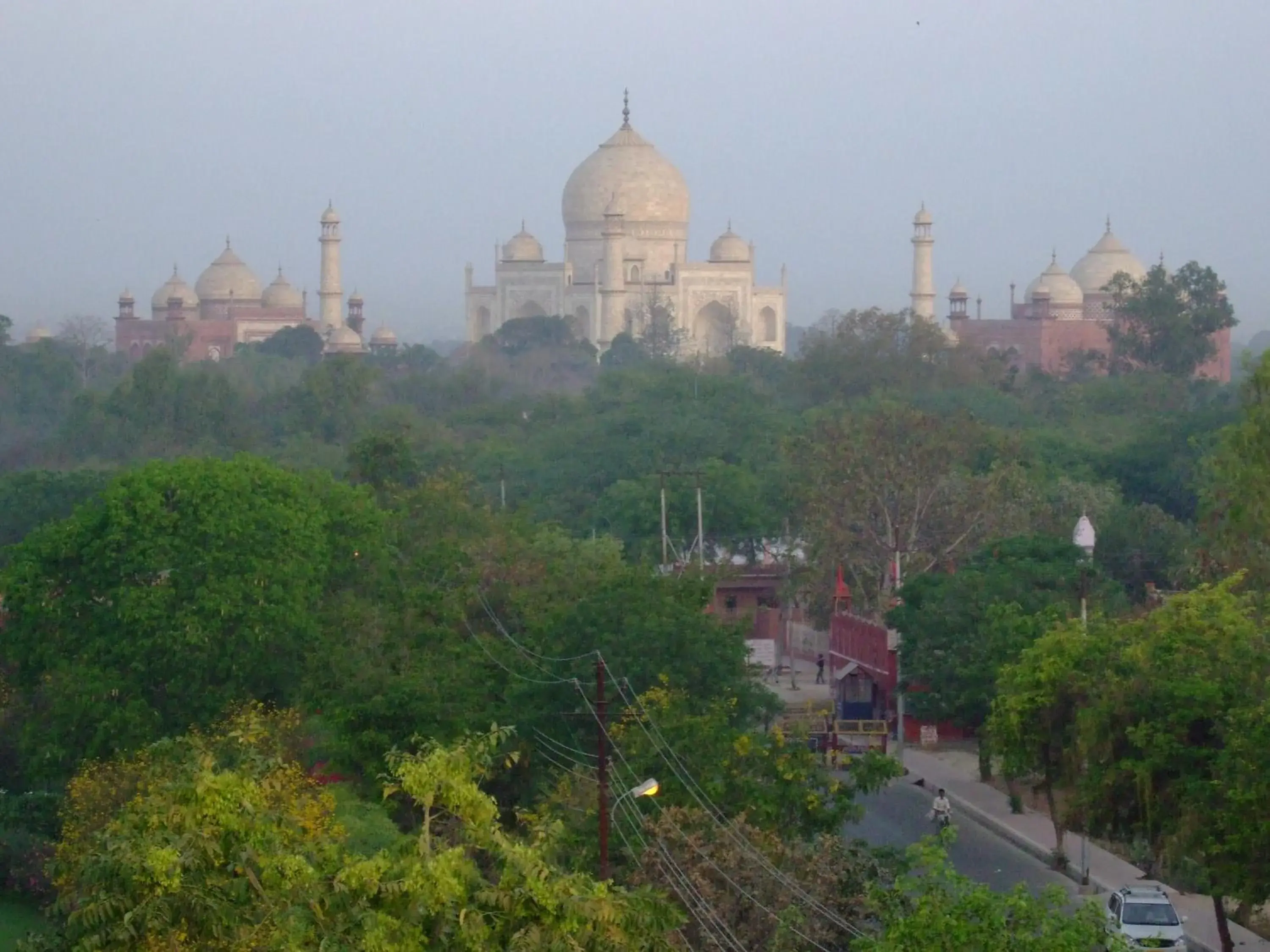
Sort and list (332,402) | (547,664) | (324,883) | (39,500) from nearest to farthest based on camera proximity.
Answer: (324,883), (547,664), (39,500), (332,402)

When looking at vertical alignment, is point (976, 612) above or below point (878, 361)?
below

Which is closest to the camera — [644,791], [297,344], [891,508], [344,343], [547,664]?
[644,791]

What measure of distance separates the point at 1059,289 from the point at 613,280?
48.5ft

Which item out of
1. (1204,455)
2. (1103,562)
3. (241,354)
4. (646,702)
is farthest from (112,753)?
(241,354)

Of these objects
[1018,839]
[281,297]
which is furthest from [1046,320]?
[1018,839]

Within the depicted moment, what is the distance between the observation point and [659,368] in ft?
196

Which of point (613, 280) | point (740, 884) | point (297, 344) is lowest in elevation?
point (740, 884)

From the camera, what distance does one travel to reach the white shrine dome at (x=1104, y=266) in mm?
80625

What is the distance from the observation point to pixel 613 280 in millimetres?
76250

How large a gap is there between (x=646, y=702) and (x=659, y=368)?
135 ft

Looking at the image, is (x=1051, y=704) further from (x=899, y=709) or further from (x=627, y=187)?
(x=627, y=187)

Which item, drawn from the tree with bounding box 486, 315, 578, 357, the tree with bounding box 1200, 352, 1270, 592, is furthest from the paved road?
the tree with bounding box 486, 315, 578, 357

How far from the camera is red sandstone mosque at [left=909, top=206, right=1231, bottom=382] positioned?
7506 centimetres

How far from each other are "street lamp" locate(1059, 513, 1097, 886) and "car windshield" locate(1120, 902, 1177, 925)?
1.07m
